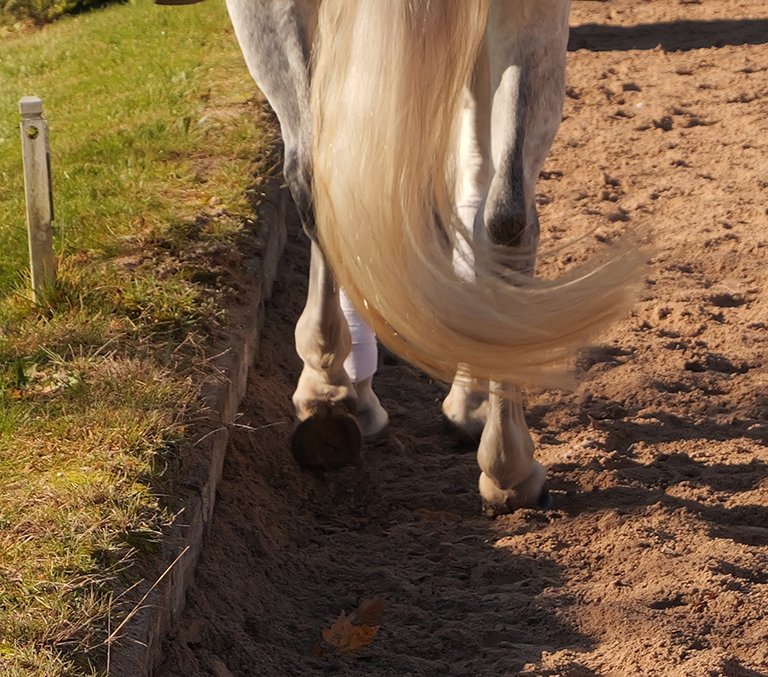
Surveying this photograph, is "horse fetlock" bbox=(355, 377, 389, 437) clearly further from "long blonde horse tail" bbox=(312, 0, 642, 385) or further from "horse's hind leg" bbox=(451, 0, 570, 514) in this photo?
"long blonde horse tail" bbox=(312, 0, 642, 385)

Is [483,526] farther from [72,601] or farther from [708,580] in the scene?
[72,601]

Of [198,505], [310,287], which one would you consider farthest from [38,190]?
[198,505]

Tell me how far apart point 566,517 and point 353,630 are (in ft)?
2.53

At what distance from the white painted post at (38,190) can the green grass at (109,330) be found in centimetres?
8

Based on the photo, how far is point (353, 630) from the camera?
10.7 feet

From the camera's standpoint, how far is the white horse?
8.63ft

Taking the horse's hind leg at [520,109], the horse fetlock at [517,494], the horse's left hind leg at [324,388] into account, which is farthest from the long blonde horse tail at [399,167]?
the horse's left hind leg at [324,388]

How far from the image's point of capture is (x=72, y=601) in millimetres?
2701

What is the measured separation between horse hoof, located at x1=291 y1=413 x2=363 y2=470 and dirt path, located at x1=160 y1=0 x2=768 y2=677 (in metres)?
0.06

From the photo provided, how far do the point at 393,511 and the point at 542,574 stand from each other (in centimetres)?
63

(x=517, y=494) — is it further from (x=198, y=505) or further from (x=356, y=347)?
(x=198, y=505)

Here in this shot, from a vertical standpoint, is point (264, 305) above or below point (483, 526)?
above

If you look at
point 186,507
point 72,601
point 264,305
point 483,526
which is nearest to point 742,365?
point 483,526

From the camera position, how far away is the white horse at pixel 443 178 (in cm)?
263
